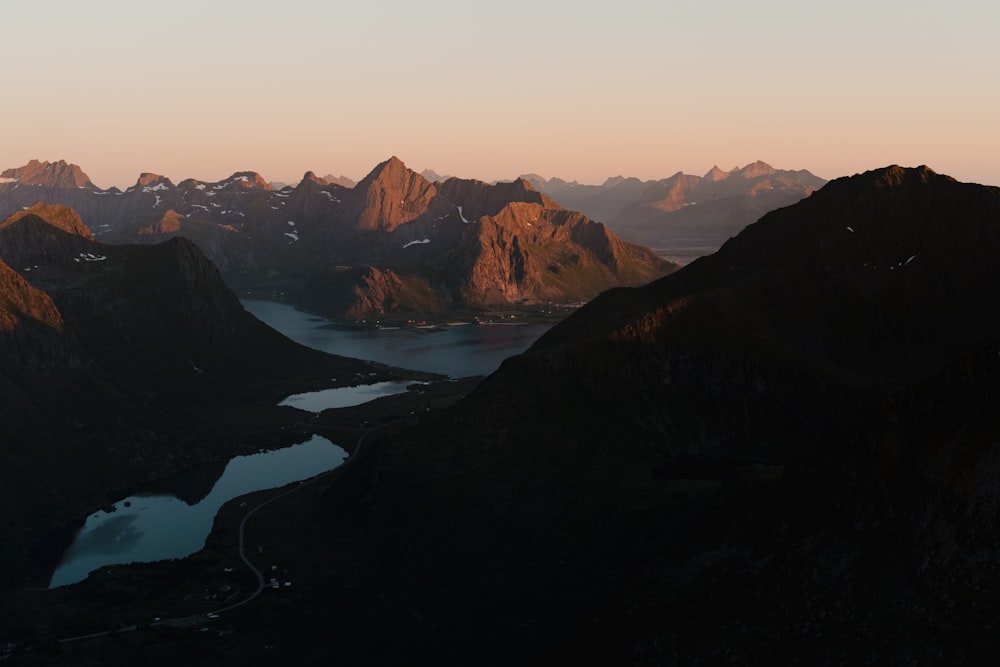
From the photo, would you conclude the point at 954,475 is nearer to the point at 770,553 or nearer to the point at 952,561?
the point at 952,561

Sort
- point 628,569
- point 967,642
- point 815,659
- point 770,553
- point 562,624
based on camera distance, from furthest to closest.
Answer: point 628,569 < point 562,624 < point 770,553 < point 815,659 < point 967,642

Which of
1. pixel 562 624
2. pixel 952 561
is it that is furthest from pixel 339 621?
pixel 952 561

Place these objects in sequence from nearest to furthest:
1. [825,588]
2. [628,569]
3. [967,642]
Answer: [967,642] → [825,588] → [628,569]

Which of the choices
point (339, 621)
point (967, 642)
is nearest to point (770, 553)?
point (967, 642)

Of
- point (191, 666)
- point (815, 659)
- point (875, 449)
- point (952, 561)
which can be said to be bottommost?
point (191, 666)

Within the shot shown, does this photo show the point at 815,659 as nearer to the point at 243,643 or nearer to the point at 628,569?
the point at 628,569

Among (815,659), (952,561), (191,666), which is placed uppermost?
(952,561)

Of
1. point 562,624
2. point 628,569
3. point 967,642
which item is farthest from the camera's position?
point 628,569

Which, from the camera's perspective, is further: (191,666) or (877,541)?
(191,666)

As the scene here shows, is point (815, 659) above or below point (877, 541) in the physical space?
below
